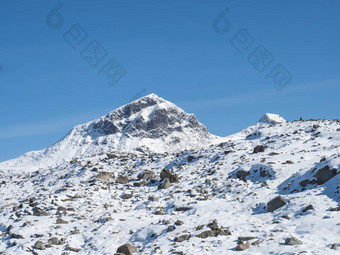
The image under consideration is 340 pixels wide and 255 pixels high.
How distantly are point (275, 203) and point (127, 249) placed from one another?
849cm

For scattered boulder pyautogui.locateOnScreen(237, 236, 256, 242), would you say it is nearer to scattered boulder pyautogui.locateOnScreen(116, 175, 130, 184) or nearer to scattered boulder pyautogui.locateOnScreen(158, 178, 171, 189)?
scattered boulder pyautogui.locateOnScreen(158, 178, 171, 189)

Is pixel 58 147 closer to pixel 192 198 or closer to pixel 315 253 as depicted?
pixel 192 198

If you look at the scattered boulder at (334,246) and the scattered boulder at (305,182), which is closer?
the scattered boulder at (334,246)

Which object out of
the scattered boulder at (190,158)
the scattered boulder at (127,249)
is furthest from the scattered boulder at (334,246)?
the scattered boulder at (190,158)

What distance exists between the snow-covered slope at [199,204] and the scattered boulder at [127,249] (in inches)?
2.7

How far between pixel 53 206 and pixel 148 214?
24.9 feet

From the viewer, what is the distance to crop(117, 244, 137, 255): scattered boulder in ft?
51.9

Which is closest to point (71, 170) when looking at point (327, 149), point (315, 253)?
point (327, 149)

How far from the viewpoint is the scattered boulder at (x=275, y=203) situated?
59.6 feet

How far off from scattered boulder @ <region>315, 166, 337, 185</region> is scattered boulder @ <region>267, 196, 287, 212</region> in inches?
120

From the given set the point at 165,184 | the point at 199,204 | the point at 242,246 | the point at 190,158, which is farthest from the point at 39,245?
the point at 190,158

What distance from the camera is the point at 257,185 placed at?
22.9 meters

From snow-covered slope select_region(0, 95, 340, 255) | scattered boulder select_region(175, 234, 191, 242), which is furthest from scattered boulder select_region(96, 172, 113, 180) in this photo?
scattered boulder select_region(175, 234, 191, 242)

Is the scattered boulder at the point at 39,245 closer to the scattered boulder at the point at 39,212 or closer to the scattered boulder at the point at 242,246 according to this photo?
the scattered boulder at the point at 39,212
